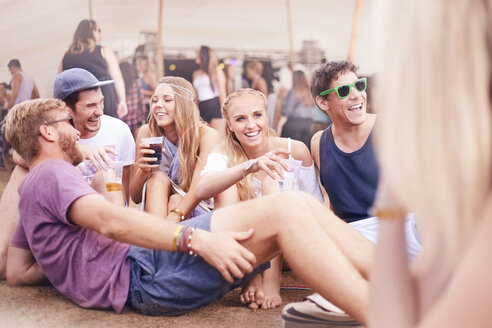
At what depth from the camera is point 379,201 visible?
92cm

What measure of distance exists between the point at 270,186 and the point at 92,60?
2.85 m

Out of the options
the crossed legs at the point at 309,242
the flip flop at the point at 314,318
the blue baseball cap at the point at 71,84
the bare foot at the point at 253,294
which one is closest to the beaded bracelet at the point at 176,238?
the crossed legs at the point at 309,242

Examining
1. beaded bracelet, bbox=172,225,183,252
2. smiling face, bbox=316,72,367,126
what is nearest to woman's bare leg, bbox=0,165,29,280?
beaded bracelet, bbox=172,225,183,252

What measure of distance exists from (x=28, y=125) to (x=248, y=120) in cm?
118

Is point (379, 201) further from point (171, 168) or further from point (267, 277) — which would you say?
point (171, 168)

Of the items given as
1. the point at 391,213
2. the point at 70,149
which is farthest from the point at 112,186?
the point at 391,213

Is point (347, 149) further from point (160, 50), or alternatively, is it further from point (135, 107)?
point (160, 50)

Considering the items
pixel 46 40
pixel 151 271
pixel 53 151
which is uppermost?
pixel 46 40

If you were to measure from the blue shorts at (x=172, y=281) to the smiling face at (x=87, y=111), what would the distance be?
51.7 inches

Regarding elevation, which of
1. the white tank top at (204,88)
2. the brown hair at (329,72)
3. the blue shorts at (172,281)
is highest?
the white tank top at (204,88)

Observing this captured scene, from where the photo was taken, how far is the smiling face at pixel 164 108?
3.45 meters

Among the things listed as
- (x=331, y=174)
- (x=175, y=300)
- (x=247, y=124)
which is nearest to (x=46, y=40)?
(x=247, y=124)

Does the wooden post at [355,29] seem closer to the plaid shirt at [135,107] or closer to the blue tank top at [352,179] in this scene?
the plaid shirt at [135,107]

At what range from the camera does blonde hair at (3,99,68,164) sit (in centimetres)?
242
